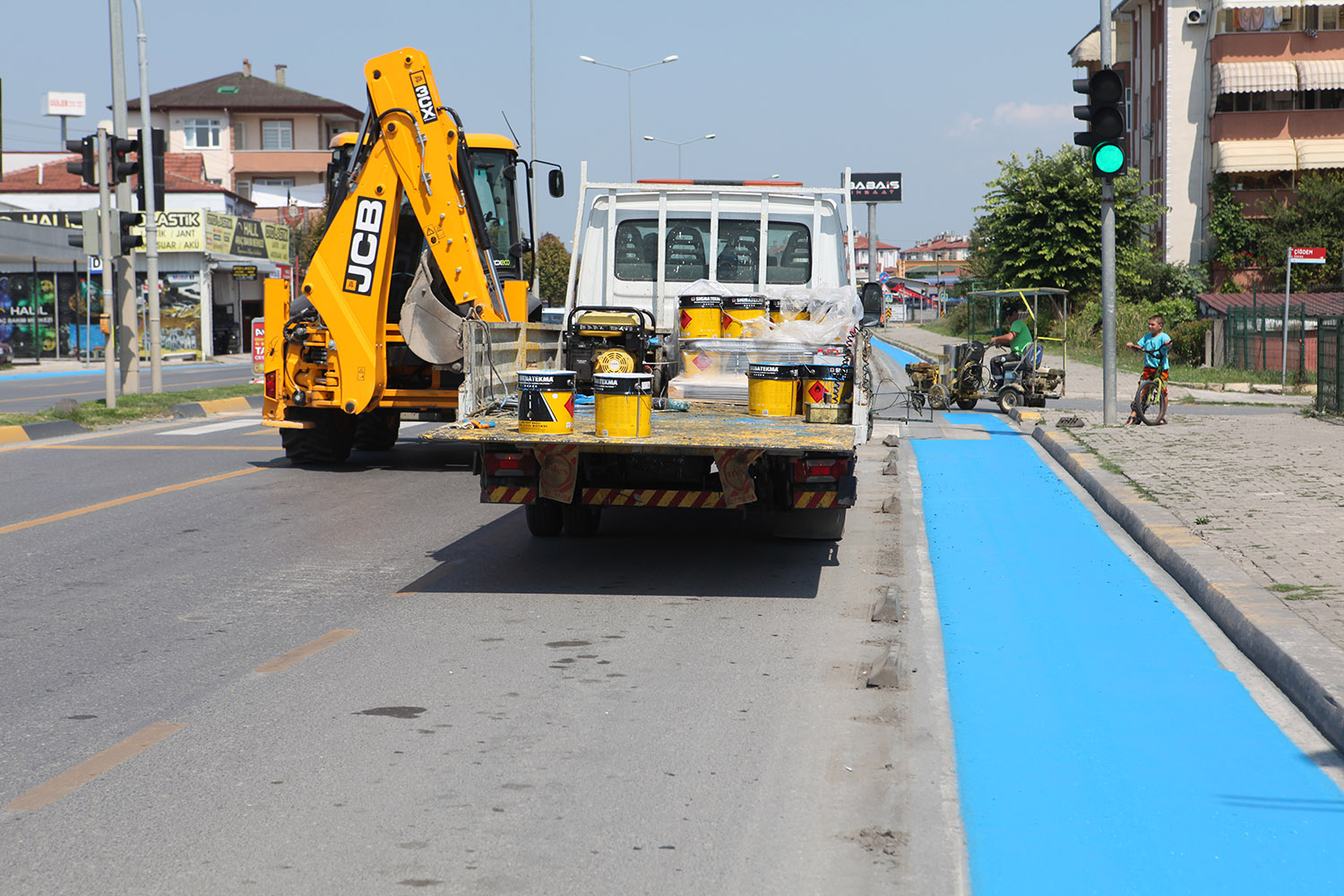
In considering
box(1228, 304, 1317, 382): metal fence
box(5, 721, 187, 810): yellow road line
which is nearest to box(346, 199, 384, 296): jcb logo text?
box(5, 721, 187, 810): yellow road line

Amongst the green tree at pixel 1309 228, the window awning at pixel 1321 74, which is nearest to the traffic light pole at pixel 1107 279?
the green tree at pixel 1309 228

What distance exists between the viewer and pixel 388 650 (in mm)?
6320

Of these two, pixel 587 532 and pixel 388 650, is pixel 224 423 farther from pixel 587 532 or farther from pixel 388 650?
pixel 388 650

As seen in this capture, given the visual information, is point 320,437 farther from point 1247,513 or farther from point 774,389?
point 1247,513

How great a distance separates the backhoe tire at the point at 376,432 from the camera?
14961 mm

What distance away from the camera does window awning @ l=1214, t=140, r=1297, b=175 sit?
42.2 meters

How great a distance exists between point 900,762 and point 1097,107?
1176 cm

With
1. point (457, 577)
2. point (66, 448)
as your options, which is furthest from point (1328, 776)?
point (66, 448)

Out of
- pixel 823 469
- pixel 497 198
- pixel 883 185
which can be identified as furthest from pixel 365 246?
pixel 883 185

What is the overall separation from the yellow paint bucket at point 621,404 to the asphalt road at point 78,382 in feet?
48.2

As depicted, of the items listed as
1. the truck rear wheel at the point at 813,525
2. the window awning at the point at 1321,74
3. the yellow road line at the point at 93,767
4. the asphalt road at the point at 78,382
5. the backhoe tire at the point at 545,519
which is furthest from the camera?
the window awning at the point at 1321,74

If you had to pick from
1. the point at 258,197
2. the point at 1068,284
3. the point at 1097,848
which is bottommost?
the point at 1097,848

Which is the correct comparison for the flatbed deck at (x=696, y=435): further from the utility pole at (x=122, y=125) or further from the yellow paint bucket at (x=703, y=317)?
the utility pole at (x=122, y=125)

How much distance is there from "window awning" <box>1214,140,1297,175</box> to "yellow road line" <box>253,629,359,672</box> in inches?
1637
